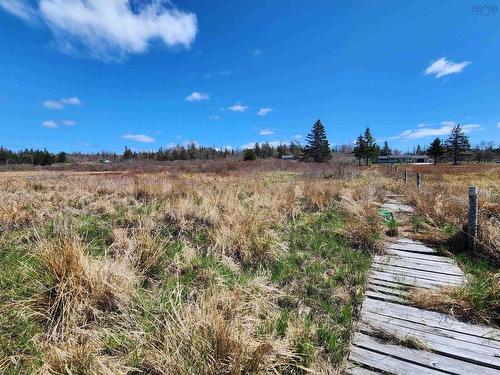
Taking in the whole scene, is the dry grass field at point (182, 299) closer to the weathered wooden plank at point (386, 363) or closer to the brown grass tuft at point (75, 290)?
the brown grass tuft at point (75, 290)

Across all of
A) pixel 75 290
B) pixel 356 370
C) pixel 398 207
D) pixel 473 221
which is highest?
pixel 473 221

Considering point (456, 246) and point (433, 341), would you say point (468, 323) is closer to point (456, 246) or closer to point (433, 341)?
point (433, 341)

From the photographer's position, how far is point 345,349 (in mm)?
2654

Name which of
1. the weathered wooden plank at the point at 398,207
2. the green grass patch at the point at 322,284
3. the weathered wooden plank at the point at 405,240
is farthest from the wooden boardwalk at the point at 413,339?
the weathered wooden plank at the point at 398,207

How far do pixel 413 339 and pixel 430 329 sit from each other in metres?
0.37

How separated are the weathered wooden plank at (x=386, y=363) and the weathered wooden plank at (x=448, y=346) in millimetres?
315

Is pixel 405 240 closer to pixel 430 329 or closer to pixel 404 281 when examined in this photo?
pixel 404 281

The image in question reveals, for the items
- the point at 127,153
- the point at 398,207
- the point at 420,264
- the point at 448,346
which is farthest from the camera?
the point at 127,153

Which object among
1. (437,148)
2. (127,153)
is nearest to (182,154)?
(127,153)

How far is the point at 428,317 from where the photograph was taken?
316 cm

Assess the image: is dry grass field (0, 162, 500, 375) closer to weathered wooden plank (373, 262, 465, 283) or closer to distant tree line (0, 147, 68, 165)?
weathered wooden plank (373, 262, 465, 283)

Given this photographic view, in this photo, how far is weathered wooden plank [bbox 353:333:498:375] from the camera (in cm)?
240

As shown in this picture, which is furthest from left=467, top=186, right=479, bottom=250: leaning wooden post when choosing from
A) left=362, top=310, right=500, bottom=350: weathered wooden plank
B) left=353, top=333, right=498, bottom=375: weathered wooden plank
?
left=353, top=333, right=498, bottom=375: weathered wooden plank

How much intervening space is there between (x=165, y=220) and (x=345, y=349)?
471 centimetres
